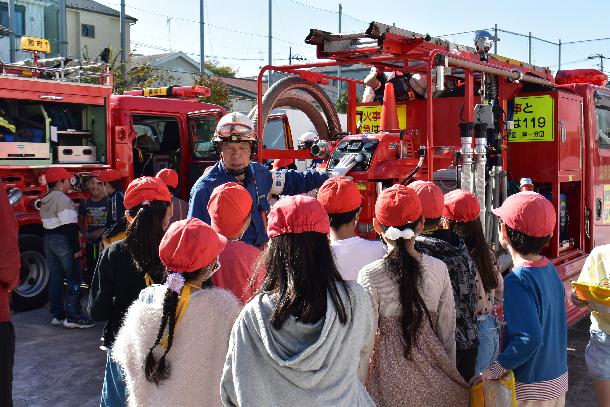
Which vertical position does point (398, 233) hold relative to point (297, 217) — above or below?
below

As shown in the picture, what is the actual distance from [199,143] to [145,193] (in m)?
5.90

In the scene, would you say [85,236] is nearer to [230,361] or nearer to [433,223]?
[433,223]

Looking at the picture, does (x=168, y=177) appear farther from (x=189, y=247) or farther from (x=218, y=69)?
(x=218, y=69)

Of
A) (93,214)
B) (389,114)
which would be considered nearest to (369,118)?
(389,114)

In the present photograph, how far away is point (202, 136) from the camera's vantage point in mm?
9438

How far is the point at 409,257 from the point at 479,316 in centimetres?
99

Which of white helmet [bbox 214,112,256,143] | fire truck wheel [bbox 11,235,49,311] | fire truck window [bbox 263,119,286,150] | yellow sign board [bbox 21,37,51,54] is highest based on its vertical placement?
yellow sign board [bbox 21,37,51,54]

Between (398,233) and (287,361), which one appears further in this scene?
(398,233)

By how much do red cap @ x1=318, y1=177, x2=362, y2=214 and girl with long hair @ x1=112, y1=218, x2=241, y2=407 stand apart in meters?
0.88

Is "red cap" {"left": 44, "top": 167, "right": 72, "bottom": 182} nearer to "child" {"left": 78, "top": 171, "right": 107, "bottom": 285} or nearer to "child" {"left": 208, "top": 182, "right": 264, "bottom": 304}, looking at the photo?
"child" {"left": 78, "top": 171, "right": 107, "bottom": 285}

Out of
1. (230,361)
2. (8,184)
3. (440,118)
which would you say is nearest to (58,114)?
(8,184)

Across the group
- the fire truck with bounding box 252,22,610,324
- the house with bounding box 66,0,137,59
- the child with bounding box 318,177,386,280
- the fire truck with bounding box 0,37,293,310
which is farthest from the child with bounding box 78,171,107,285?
the house with bounding box 66,0,137,59

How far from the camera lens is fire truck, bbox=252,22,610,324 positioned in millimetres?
5344

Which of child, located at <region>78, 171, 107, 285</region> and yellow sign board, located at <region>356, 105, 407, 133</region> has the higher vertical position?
yellow sign board, located at <region>356, 105, 407, 133</region>
